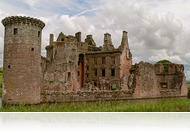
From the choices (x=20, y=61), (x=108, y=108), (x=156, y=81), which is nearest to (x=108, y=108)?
(x=108, y=108)

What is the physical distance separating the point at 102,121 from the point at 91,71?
3706 cm

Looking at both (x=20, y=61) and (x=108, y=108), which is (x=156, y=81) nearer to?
(x=20, y=61)

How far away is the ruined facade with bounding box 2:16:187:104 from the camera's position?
2467cm

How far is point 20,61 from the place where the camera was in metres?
24.6

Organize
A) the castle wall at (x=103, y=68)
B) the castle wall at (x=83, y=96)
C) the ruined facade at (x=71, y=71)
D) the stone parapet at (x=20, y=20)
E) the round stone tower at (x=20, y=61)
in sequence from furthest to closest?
the castle wall at (x=103, y=68)
the castle wall at (x=83, y=96)
the stone parapet at (x=20, y=20)
the ruined facade at (x=71, y=71)
the round stone tower at (x=20, y=61)

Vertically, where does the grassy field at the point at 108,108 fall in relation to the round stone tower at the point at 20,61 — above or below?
below

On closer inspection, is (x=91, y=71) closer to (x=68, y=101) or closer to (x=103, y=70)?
(x=103, y=70)

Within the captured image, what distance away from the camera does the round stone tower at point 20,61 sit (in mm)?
24391

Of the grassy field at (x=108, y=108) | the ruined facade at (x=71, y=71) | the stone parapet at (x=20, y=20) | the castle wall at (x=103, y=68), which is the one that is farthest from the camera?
A: the castle wall at (x=103, y=68)

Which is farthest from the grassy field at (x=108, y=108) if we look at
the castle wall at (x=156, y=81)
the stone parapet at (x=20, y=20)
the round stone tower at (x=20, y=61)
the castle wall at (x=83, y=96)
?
the castle wall at (x=156, y=81)

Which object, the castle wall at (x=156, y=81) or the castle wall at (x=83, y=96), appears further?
the castle wall at (x=156, y=81)

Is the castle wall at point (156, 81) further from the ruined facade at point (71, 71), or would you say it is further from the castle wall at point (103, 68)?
the castle wall at point (103, 68)

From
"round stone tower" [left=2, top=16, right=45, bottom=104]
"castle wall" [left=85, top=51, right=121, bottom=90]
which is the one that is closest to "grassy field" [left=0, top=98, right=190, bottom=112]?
"round stone tower" [left=2, top=16, right=45, bottom=104]

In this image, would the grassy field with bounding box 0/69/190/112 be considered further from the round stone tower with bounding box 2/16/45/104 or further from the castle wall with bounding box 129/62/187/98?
the castle wall with bounding box 129/62/187/98
